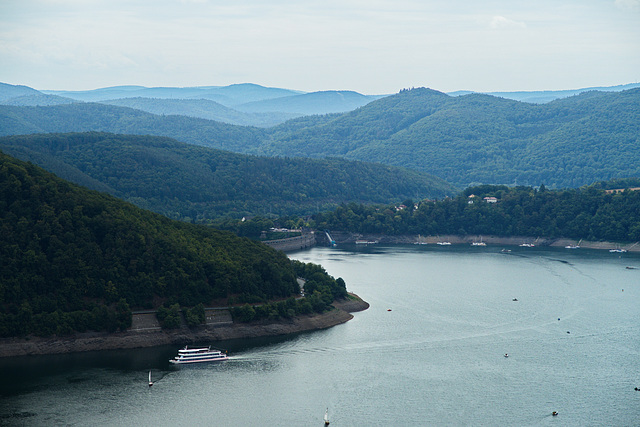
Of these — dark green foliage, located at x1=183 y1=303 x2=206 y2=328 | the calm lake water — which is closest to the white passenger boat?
the calm lake water

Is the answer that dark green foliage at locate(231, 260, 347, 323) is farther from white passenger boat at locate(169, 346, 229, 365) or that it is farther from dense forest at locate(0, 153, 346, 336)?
white passenger boat at locate(169, 346, 229, 365)

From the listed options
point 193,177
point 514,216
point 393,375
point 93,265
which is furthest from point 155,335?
point 193,177

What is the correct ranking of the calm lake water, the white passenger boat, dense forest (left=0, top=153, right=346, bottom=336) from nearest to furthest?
the calm lake water < the white passenger boat < dense forest (left=0, top=153, right=346, bottom=336)

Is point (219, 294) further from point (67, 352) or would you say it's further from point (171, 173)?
point (171, 173)

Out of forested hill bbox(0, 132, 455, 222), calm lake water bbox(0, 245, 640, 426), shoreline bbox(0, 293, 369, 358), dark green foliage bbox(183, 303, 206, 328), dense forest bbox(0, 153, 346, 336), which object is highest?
forested hill bbox(0, 132, 455, 222)

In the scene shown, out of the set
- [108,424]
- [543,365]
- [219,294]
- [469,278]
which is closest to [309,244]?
[469,278]

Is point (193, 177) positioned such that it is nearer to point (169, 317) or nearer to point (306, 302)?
point (306, 302)

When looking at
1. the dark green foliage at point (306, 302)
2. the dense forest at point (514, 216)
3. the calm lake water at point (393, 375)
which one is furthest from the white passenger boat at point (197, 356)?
the dense forest at point (514, 216)
